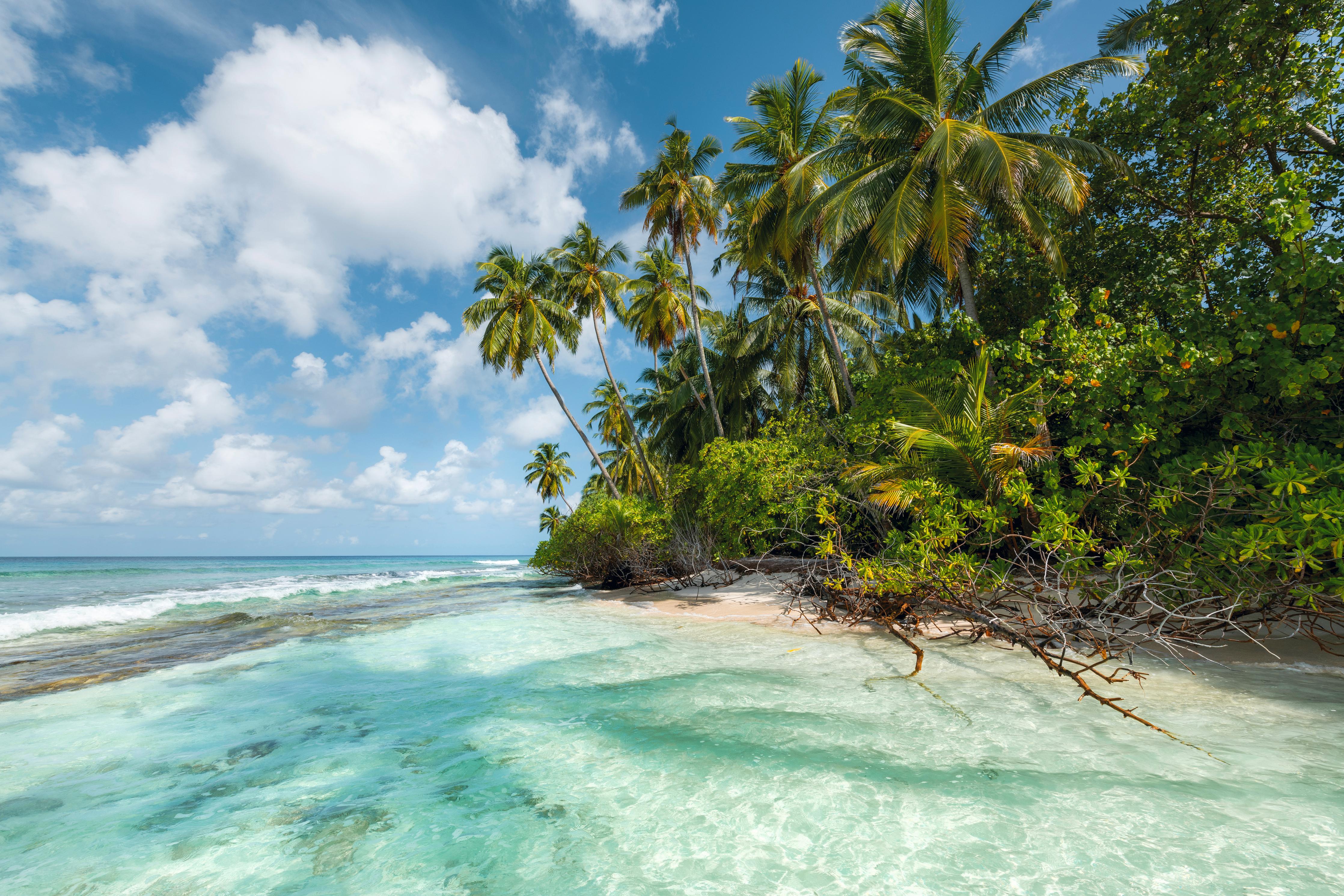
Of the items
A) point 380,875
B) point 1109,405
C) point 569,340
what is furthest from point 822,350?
point 380,875

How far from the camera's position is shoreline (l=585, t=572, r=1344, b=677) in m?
5.51

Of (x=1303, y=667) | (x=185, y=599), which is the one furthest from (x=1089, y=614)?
(x=185, y=599)

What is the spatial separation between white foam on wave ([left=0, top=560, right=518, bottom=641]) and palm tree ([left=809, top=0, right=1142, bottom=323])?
19.4m

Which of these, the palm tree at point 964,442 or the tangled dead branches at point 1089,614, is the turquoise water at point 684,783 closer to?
the tangled dead branches at point 1089,614

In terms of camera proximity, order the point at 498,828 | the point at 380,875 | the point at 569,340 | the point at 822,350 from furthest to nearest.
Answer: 1. the point at 569,340
2. the point at 822,350
3. the point at 498,828
4. the point at 380,875

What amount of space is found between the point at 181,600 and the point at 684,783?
2369cm

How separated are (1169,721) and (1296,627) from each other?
330 cm

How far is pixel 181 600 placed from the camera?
19.4m

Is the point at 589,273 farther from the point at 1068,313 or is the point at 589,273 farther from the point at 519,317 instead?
the point at 1068,313

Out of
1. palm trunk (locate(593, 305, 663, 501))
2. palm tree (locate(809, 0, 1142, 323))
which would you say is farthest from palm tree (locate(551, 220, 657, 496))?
palm tree (locate(809, 0, 1142, 323))

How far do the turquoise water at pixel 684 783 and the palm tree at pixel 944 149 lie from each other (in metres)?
7.28

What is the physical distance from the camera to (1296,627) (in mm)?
5816

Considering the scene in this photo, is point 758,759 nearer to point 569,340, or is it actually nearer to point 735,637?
point 735,637

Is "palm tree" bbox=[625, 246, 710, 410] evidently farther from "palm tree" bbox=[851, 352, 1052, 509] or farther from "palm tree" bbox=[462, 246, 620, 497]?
"palm tree" bbox=[851, 352, 1052, 509]
